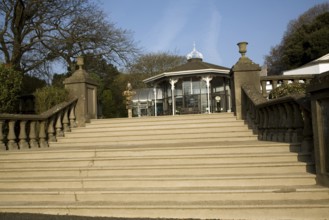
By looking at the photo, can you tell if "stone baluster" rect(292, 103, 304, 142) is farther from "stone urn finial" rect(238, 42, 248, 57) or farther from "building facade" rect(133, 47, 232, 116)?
"building facade" rect(133, 47, 232, 116)

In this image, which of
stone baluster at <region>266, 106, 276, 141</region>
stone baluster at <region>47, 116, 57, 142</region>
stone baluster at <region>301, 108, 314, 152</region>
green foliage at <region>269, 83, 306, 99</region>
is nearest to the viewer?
stone baluster at <region>301, 108, 314, 152</region>

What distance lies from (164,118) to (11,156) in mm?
4178

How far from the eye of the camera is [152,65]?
41.3 metres

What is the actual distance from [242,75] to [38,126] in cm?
538

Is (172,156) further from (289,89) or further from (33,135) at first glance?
(289,89)

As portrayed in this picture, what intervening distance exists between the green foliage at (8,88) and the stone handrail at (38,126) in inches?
22.8

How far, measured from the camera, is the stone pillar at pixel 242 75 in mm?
8773

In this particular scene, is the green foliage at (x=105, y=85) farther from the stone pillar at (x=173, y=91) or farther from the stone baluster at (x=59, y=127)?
the stone baluster at (x=59, y=127)

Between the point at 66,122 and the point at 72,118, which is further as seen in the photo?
the point at 72,118

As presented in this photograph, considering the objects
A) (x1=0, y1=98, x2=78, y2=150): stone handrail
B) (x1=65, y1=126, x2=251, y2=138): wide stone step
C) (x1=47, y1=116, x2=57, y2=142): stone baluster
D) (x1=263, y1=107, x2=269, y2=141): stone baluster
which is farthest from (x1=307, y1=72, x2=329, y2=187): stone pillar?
(x1=47, y1=116, x2=57, y2=142): stone baluster

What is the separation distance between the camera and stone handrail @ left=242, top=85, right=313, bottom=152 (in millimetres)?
5277

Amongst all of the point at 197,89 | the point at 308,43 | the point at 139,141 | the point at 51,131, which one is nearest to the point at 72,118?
the point at 51,131

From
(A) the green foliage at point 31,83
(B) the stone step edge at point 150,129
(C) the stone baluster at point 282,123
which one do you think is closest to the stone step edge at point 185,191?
(C) the stone baluster at point 282,123

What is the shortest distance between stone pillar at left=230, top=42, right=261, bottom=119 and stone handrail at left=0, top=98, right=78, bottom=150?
4441 mm
